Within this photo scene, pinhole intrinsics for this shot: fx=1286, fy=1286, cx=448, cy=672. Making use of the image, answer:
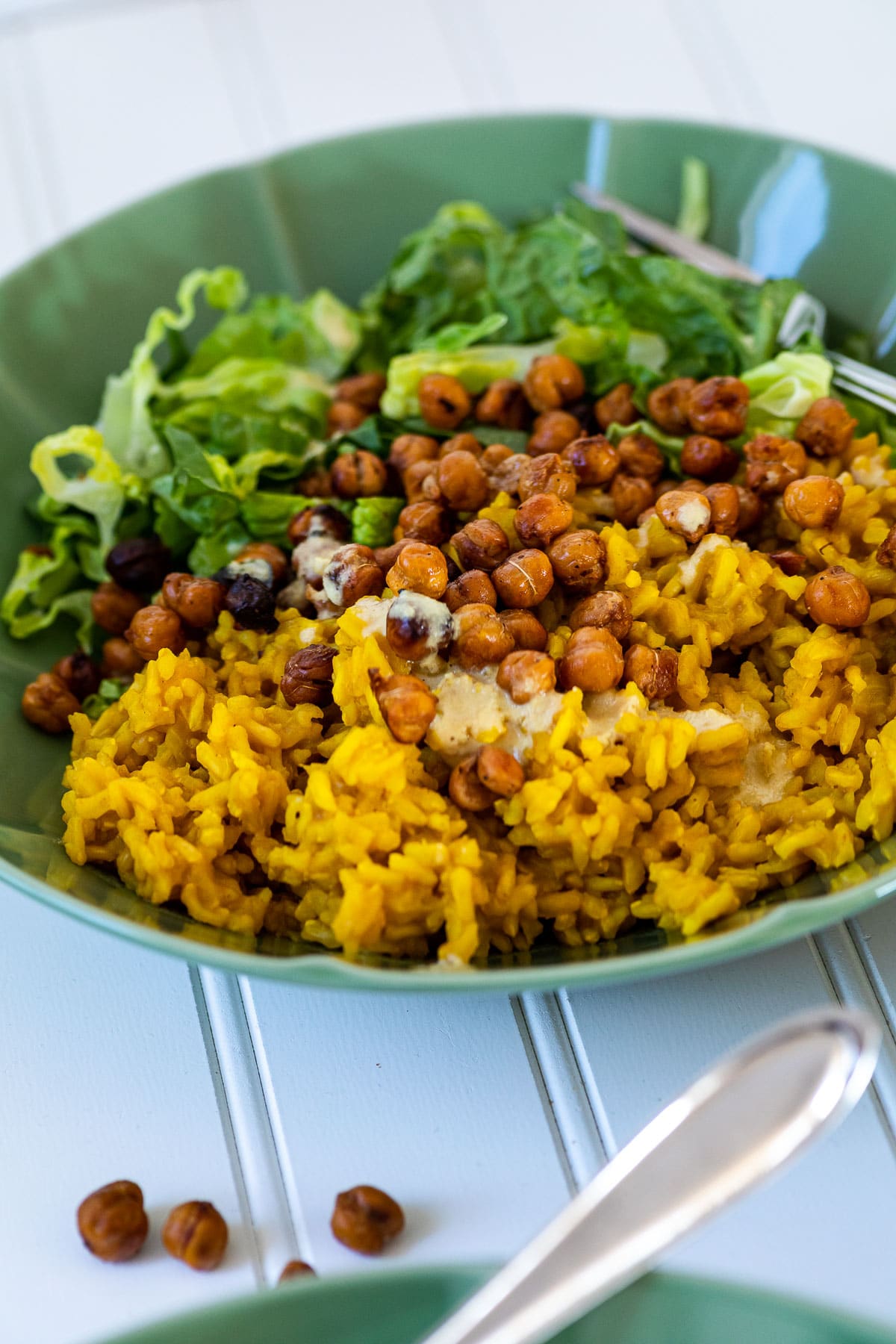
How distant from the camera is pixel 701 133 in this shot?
290 cm

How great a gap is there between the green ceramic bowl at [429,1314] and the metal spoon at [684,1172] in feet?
0.31

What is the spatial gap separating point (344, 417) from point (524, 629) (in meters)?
0.87

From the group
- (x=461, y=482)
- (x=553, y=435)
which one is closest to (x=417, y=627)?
(x=461, y=482)

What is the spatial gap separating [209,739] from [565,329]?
1.24 m

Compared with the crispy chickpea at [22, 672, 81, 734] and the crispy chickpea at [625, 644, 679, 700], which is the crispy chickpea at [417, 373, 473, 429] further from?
the crispy chickpea at [22, 672, 81, 734]

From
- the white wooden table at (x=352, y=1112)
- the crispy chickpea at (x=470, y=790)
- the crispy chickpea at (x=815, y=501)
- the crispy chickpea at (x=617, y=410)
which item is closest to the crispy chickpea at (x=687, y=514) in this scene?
the crispy chickpea at (x=815, y=501)

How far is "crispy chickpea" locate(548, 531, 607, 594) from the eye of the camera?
6.70 feet

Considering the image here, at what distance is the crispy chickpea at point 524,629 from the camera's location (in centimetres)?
200

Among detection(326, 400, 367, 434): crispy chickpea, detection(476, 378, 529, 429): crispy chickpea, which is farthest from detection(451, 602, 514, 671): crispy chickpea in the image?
detection(326, 400, 367, 434): crispy chickpea

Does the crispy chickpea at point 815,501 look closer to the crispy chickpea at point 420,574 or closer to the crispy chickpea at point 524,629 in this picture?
the crispy chickpea at point 524,629

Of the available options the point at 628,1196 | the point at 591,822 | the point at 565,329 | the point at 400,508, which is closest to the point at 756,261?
the point at 565,329

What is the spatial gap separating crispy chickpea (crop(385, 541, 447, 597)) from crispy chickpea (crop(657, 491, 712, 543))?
41cm

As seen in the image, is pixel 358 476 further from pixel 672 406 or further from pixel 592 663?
pixel 592 663

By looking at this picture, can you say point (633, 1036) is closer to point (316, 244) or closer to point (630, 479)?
point (630, 479)
